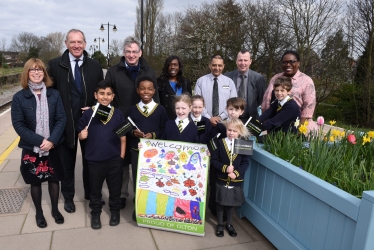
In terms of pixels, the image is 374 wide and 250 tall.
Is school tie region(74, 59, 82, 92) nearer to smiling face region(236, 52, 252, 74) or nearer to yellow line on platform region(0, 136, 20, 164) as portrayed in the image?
smiling face region(236, 52, 252, 74)

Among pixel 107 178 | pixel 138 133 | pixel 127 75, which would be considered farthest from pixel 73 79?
pixel 107 178

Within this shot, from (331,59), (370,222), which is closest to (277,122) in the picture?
(370,222)

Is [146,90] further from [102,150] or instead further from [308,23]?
[308,23]

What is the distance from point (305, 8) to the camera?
44.8 ft

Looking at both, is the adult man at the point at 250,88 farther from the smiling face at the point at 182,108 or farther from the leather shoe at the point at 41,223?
the leather shoe at the point at 41,223

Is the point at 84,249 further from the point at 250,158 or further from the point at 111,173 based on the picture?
the point at 250,158

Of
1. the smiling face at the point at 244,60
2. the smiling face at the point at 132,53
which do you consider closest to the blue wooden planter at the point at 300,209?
the smiling face at the point at 244,60

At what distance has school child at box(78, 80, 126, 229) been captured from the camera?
126 inches

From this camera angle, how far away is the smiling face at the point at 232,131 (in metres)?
2.96

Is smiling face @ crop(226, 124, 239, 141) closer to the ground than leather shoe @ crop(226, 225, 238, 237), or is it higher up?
higher up

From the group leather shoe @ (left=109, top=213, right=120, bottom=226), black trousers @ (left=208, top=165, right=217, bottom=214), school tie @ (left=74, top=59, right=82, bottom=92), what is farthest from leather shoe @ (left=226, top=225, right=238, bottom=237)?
school tie @ (left=74, top=59, right=82, bottom=92)

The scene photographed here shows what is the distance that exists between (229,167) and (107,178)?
1.38 m

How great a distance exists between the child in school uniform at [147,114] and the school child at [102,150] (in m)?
0.18

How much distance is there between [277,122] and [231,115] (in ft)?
1.77
